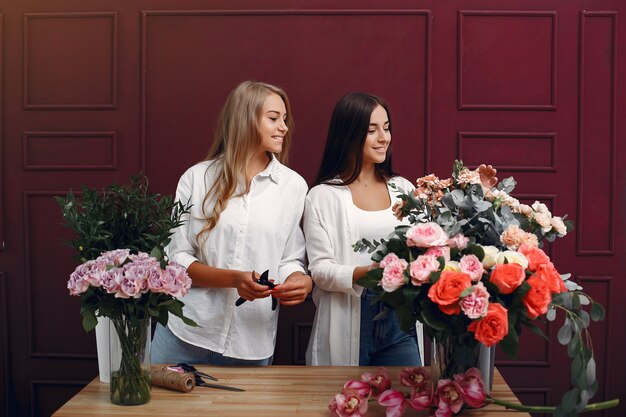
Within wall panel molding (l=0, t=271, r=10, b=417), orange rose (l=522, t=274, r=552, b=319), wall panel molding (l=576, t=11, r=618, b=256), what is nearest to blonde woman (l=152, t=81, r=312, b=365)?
orange rose (l=522, t=274, r=552, b=319)

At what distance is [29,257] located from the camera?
346 centimetres

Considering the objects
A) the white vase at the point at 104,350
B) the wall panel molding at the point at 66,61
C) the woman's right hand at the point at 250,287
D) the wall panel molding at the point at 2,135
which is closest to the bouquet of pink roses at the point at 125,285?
the white vase at the point at 104,350

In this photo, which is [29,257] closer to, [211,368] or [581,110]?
[211,368]

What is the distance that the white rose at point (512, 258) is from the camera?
165cm

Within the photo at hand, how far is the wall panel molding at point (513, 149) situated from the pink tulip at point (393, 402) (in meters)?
1.80

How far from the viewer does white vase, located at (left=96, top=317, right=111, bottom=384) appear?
202cm

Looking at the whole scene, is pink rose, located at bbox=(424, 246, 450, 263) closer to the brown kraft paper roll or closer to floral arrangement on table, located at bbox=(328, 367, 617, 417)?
floral arrangement on table, located at bbox=(328, 367, 617, 417)

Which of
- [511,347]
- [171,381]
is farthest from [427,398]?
[171,381]

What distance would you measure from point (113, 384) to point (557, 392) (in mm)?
2320

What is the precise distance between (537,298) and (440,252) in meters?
0.24

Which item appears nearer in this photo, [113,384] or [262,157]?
[113,384]

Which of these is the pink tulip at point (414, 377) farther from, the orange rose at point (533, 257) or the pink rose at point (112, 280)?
the pink rose at point (112, 280)

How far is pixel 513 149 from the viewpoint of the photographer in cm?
337

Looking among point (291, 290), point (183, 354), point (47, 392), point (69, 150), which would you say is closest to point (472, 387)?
point (291, 290)
